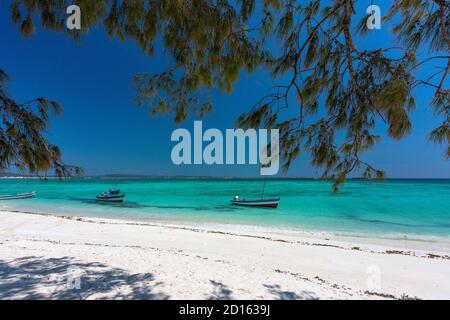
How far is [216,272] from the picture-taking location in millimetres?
4512

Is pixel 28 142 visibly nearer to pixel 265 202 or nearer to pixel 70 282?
pixel 70 282

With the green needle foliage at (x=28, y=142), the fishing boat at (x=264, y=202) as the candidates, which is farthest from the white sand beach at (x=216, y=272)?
the fishing boat at (x=264, y=202)

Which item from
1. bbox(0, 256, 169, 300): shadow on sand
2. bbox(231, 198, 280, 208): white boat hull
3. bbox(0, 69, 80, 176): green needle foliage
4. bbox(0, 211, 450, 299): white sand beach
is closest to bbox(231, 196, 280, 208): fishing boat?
bbox(231, 198, 280, 208): white boat hull

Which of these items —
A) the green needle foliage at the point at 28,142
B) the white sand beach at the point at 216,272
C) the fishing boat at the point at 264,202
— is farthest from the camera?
the fishing boat at the point at 264,202

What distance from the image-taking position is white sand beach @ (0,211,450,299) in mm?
3436

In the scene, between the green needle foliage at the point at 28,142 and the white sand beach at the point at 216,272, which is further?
the white sand beach at the point at 216,272

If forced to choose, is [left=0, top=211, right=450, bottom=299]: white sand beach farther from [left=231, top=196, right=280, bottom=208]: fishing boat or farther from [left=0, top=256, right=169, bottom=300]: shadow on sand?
[left=231, top=196, right=280, bottom=208]: fishing boat

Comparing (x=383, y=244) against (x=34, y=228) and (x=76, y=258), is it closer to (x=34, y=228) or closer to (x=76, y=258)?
(x=76, y=258)

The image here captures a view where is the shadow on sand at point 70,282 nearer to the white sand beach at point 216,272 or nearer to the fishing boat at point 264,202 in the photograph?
the white sand beach at point 216,272

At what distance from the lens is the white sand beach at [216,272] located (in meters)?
3.44

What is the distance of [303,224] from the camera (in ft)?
47.8
